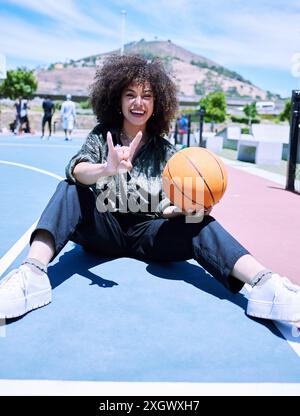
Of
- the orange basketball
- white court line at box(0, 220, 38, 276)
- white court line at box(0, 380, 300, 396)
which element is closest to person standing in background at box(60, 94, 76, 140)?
white court line at box(0, 220, 38, 276)

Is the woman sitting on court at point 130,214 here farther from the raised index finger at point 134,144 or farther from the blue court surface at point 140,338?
the blue court surface at point 140,338

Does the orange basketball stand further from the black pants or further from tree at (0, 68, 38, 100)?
tree at (0, 68, 38, 100)

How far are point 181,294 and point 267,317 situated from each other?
0.73 m

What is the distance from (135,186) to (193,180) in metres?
0.49

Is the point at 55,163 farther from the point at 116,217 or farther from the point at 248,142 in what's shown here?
the point at 116,217

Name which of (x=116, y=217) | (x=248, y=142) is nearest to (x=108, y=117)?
(x=116, y=217)

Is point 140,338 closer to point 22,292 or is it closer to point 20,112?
point 22,292

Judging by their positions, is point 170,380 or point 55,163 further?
point 55,163

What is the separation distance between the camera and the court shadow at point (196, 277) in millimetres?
3414

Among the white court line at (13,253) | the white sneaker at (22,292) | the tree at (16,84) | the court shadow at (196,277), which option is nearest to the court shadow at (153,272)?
the court shadow at (196,277)

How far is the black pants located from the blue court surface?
0.22 m

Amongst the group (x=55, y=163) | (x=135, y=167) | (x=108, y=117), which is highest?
(x=108, y=117)

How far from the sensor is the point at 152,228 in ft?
11.7

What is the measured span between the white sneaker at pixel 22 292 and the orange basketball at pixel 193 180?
1087 mm
